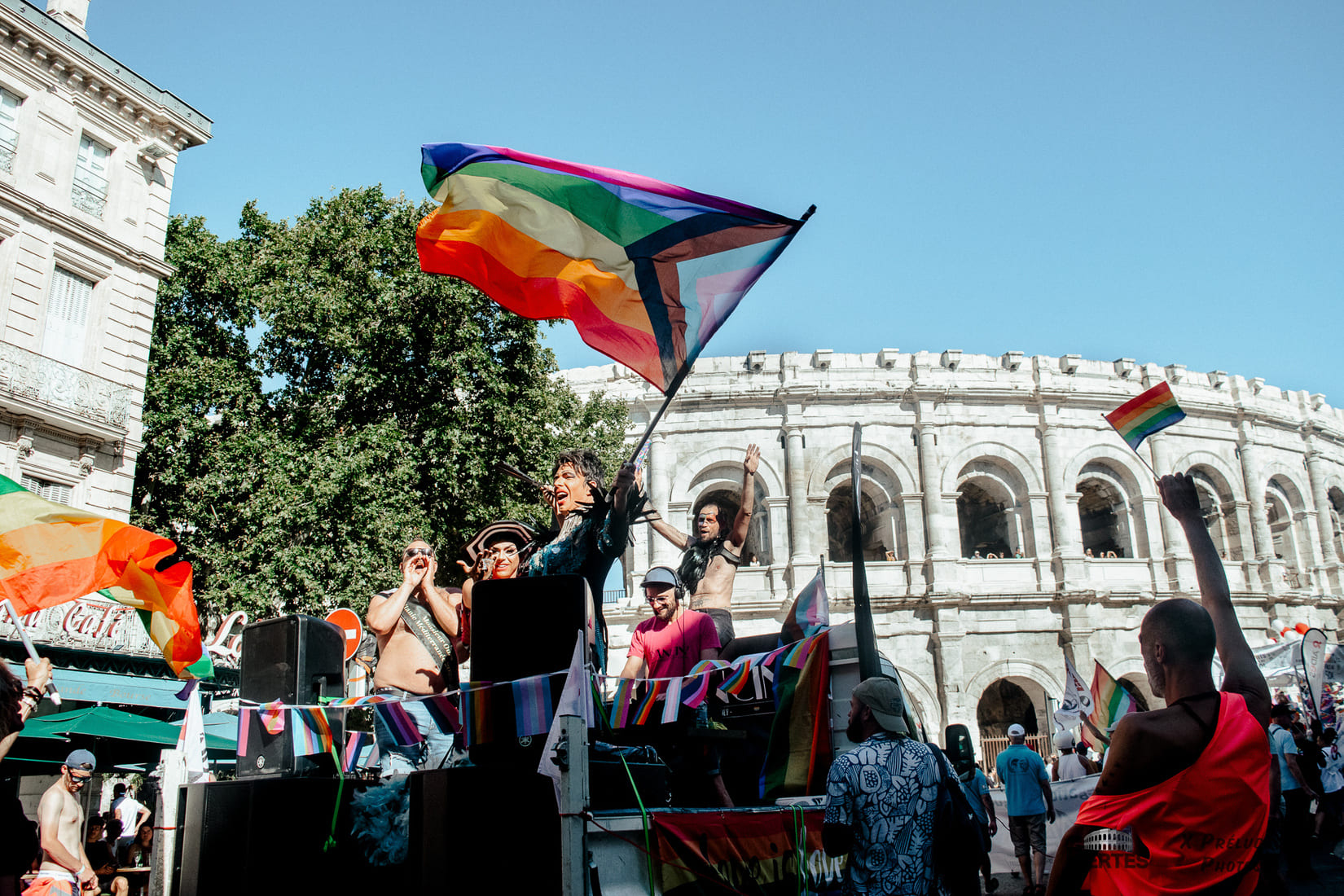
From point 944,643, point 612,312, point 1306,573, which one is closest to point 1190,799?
point 612,312

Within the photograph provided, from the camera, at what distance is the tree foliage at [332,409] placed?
1648 cm

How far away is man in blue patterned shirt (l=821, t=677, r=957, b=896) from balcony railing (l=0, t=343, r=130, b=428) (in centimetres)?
1507

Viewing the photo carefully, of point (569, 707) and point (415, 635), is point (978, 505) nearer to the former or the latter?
point (415, 635)

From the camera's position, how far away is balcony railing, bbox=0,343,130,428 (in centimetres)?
1461

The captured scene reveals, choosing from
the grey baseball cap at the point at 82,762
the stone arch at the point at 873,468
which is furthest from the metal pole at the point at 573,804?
the stone arch at the point at 873,468

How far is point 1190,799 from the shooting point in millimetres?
2611

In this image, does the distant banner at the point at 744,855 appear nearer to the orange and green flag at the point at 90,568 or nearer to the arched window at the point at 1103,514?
the orange and green flag at the point at 90,568

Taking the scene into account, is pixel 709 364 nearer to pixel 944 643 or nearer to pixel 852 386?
pixel 852 386

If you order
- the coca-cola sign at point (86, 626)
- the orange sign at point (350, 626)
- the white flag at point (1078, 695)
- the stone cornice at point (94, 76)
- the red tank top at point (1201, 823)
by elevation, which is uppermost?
the stone cornice at point (94, 76)

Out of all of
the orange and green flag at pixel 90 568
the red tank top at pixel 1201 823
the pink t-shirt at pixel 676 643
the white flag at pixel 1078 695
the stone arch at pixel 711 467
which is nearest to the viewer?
the red tank top at pixel 1201 823

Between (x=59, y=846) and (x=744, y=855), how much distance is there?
4420mm

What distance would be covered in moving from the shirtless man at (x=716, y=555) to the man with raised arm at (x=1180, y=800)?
4589mm

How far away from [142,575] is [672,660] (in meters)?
4.42

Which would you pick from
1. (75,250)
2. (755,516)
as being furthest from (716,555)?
(755,516)
